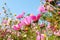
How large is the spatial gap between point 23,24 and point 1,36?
1.88m

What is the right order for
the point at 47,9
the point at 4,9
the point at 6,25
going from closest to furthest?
the point at 47,9 < the point at 6,25 < the point at 4,9

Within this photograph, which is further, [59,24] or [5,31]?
[5,31]

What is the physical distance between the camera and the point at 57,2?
2.06 meters

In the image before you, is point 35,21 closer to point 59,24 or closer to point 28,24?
point 28,24

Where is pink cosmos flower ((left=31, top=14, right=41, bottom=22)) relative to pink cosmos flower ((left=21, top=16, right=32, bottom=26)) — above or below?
above

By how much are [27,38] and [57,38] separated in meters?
0.89

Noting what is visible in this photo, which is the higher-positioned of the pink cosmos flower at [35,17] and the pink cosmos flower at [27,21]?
the pink cosmos flower at [35,17]

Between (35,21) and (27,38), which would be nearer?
(35,21)

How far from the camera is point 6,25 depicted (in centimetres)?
334

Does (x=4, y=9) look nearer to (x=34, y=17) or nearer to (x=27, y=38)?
(x=27, y=38)

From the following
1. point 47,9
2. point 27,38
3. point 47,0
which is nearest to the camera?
point 47,9

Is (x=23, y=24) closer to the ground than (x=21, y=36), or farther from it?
farther from it

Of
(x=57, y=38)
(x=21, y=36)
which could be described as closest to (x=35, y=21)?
(x=57, y=38)

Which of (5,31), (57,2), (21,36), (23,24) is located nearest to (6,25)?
(5,31)
